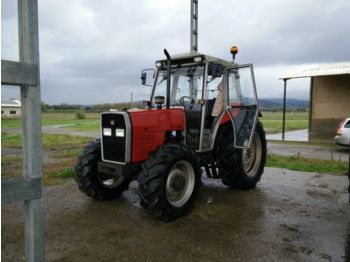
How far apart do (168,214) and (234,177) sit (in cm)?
193

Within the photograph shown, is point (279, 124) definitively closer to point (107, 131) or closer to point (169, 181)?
point (169, 181)

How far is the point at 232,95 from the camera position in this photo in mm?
5863

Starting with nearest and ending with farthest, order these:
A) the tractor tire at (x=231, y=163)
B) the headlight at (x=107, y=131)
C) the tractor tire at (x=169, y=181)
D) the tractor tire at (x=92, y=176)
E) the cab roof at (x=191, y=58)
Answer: the tractor tire at (x=169, y=181) < the headlight at (x=107, y=131) < the tractor tire at (x=92, y=176) < the cab roof at (x=191, y=58) < the tractor tire at (x=231, y=163)

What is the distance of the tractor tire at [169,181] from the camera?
4.15 m

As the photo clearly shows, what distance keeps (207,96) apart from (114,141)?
1757 millimetres

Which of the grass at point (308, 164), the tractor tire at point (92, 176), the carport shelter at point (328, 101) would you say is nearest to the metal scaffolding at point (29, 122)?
the tractor tire at point (92, 176)

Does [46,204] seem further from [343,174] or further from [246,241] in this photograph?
[343,174]

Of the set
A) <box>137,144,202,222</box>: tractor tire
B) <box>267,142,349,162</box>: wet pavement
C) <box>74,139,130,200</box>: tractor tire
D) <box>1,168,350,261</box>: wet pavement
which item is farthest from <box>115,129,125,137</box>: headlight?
<box>267,142,349,162</box>: wet pavement

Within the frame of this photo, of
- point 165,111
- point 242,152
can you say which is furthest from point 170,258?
point 242,152

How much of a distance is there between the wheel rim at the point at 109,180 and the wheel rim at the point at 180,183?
3.22 ft

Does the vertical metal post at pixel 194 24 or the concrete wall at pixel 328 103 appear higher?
the vertical metal post at pixel 194 24

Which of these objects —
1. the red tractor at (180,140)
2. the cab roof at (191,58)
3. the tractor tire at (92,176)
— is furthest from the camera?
the cab roof at (191,58)

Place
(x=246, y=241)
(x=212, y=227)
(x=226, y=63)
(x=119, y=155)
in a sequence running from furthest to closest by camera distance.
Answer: (x=226, y=63)
(x=119, y=155)
(x=212, y=227)
(x=246, y=241)

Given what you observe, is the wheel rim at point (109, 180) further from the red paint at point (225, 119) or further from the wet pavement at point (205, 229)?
the red paint at point (225, 119)
